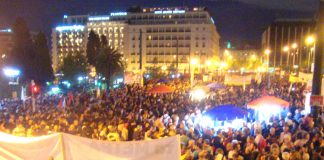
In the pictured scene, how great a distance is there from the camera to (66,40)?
436 feet

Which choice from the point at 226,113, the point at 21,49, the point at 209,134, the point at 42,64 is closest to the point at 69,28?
the point at 42,64

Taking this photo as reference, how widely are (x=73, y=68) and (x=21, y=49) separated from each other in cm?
771

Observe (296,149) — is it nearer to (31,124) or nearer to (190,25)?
(31,124)

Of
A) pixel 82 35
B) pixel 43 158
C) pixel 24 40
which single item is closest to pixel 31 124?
pixel 43 158

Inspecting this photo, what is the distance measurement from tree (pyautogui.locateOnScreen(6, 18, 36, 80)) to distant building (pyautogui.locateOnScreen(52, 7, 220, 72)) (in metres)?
63.1

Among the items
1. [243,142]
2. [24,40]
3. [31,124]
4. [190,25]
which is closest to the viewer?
[243,142]

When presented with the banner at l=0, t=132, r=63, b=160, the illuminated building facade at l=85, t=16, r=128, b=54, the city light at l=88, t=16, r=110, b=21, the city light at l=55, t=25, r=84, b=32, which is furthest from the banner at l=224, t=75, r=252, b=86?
the city light at l=55, t=25, r=84, b=32

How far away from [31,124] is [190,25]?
10427cm

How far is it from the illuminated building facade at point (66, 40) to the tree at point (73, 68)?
238ft

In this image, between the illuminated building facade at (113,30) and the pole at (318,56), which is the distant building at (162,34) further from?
the pole at (318,56)

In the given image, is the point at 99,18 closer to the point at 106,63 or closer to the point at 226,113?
the point at 106,63

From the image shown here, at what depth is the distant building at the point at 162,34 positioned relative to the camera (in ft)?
379

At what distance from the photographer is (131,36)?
119m

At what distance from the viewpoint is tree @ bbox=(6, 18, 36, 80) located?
50.5 metres
